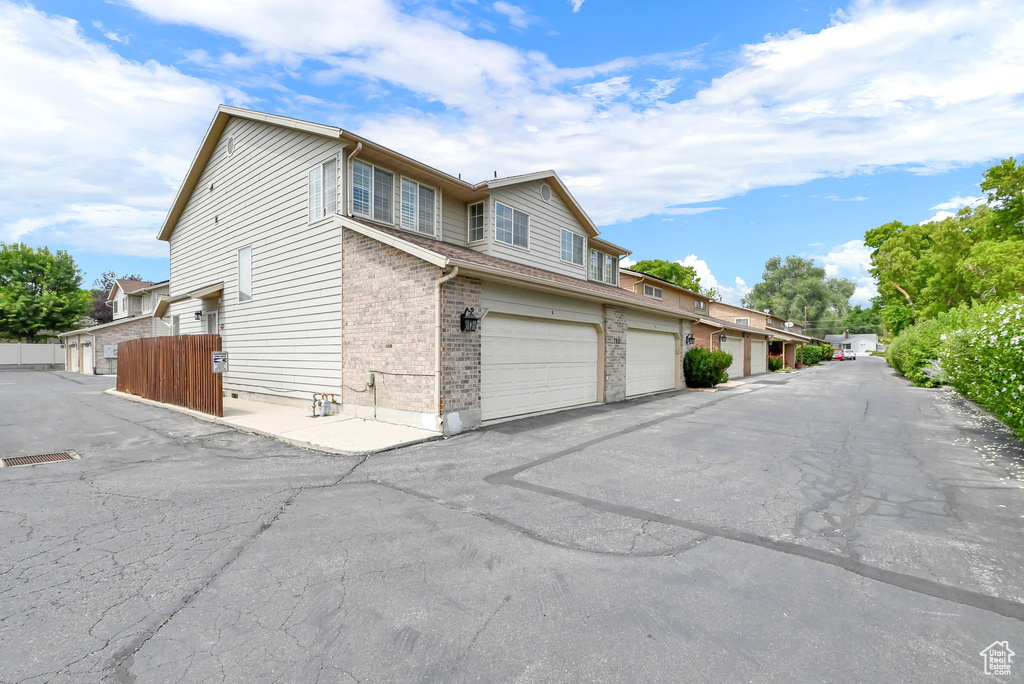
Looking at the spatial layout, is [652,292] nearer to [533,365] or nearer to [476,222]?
[476,222]

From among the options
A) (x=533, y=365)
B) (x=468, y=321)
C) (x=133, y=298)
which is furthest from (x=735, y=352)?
(x=133, y=298)

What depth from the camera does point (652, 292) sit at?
26.4 m

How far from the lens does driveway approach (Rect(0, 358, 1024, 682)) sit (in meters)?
2.44

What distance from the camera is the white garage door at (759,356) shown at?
97.9 ft

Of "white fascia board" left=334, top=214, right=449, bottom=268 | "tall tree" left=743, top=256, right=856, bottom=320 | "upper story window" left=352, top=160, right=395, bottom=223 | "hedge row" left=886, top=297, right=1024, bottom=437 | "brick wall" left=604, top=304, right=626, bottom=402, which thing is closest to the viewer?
"hedge row" left=886, top=297, right=1024, bottom=437

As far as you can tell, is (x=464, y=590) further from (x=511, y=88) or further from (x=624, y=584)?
(x=511, y=88)

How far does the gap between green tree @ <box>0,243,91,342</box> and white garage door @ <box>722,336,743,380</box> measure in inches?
1940

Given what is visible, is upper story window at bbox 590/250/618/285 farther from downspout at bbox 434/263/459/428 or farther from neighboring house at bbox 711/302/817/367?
neighboring house at bbox 711/302/817/367

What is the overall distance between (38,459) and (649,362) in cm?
1485

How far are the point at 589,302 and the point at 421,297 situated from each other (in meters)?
5.36

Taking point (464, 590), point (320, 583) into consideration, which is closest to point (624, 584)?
point (464, 590)

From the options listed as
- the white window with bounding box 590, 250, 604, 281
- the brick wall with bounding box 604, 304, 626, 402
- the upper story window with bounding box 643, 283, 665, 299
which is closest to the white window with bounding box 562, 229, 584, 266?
the white window with bounding box 590, 250, 604, 281

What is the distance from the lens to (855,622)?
277 cm

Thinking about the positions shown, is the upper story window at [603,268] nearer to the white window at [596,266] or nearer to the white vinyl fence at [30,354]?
the white window at [596,266]
